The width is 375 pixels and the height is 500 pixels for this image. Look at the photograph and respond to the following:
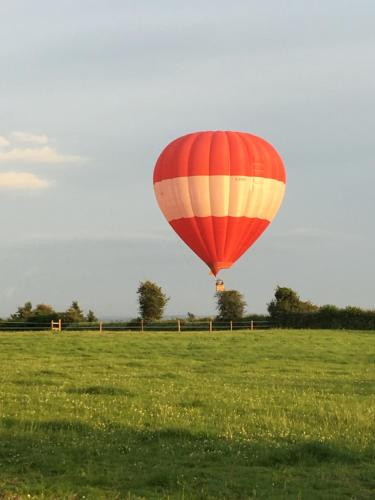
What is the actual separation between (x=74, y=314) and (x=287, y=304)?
85.7 ft

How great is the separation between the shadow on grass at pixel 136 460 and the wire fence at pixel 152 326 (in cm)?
5094

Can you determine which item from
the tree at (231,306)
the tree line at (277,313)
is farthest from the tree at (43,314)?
the tree at (231,306)

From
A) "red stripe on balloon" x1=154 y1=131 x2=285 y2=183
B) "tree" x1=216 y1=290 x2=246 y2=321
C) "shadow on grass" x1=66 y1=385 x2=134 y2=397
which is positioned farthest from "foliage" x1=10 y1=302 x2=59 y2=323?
"shadow on grass" x1=66 y1=385 x2=134 y2=397

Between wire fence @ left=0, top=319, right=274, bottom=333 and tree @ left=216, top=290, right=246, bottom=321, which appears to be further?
tree @ left=216, top=290, right=246, bottom=321

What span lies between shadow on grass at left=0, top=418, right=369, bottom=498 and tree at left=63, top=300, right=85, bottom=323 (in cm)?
6604

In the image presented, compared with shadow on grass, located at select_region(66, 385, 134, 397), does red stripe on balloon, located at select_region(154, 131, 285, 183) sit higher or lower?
higher

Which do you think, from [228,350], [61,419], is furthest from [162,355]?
[61,419]

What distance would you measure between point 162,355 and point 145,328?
31.9 meters

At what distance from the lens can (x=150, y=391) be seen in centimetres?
2103

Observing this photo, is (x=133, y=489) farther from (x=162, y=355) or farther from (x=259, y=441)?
(x=162, y=355)

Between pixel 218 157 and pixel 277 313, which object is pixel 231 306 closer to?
pixel 277 313

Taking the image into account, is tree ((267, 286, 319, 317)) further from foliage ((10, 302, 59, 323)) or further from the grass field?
the grass field

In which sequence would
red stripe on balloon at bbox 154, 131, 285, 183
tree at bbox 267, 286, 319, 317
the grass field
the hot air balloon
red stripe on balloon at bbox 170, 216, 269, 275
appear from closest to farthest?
the grass field
red stripe on balloon at bbox 154, 131, 285, 183
the hot air balloon
red stripe on balloon at bbox 170, 216, 269, 275
tree at bbox 267, 286, 319, 317

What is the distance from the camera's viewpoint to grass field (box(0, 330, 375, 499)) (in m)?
10.7
